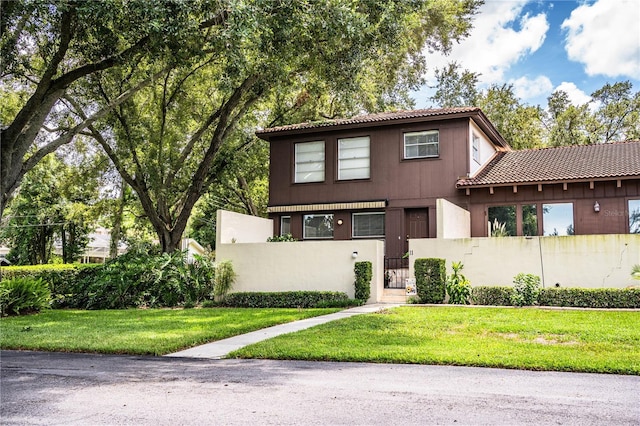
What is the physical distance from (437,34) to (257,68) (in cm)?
1330

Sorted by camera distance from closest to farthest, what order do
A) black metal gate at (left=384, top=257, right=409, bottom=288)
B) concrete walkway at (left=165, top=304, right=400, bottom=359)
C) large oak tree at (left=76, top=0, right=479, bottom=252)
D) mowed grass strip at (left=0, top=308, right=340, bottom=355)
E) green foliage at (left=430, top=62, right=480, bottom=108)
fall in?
concrete walkway at (left=165, top=304, right=400, bottom=359), mowed grass strip at (left=0, top=308, right=340, bottom=355), large oak tree at (left=76, top=0, right=479, bottom=252), black metal gate at (left=384, top=257, right=409, bottom=288), green foliage at (left=430, top=62, right=480, bottom=108)

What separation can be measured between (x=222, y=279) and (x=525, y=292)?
8.88 m

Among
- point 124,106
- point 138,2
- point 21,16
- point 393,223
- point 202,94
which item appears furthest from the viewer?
point 202,94

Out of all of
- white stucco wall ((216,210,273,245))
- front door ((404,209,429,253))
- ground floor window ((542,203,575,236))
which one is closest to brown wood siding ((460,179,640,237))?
ground floor window ((542,203,575,236))

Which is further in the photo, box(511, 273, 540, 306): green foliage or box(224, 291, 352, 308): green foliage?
box(224, 291, 352, 308): green foliage

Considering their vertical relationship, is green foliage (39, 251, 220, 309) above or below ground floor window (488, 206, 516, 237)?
below

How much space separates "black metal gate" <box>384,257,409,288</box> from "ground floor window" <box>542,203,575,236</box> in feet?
15.8

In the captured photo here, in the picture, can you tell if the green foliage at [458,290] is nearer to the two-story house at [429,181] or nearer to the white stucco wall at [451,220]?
the white stucco wall at [451,220]

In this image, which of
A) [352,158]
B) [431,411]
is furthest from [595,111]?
[431,411]

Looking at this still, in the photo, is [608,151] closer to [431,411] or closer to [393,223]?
[393,223]

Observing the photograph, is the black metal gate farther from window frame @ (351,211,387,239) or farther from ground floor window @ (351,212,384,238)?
ground floor window @ (351,212,384,238)

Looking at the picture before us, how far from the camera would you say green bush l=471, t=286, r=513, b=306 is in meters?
14.0

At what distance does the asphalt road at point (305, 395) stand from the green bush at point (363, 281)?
26.1 feet

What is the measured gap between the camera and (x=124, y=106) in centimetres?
2069
